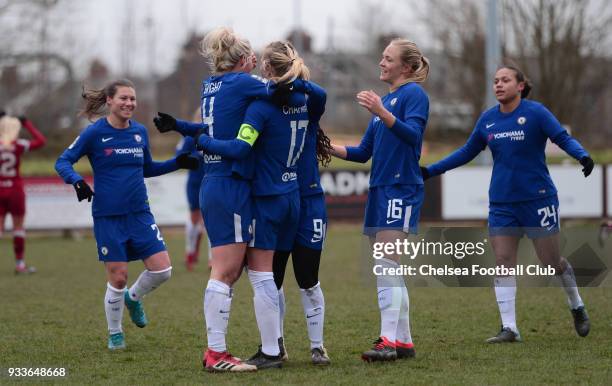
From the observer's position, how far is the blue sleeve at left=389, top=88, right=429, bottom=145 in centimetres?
638

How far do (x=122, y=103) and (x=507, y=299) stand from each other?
342 centimetres

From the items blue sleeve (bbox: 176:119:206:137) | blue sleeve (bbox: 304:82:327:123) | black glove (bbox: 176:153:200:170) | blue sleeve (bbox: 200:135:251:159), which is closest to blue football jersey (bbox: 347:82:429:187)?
blue sleeve (bbox: 304:82:327:123)

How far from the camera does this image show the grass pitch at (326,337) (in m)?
6.16

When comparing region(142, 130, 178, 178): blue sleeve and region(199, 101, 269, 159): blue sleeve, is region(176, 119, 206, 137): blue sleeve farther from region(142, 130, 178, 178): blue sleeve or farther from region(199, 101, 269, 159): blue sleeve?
region(142, 130, 178, 178): blue sleeve

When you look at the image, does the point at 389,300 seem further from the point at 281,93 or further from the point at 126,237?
the point at 126,237

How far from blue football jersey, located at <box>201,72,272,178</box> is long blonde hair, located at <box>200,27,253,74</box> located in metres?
0.08

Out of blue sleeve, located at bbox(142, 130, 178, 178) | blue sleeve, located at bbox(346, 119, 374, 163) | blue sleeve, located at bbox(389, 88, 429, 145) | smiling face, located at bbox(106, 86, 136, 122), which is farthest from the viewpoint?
blue sleeve, located at bbox(142, 130, 178, 178)

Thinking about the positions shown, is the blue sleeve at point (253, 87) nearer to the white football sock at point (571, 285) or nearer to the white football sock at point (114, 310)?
the white football sock at point (114, 310)

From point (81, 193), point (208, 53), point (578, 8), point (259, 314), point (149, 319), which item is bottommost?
point (149, 319)

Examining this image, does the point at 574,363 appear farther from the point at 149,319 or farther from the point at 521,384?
the point at 149,319

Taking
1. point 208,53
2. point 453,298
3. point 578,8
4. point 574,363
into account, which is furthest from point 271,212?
point 578,8

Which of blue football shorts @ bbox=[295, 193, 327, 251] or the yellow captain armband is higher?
the yellow captain armband

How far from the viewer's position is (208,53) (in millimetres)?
6246

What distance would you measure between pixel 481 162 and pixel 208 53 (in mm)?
16072
